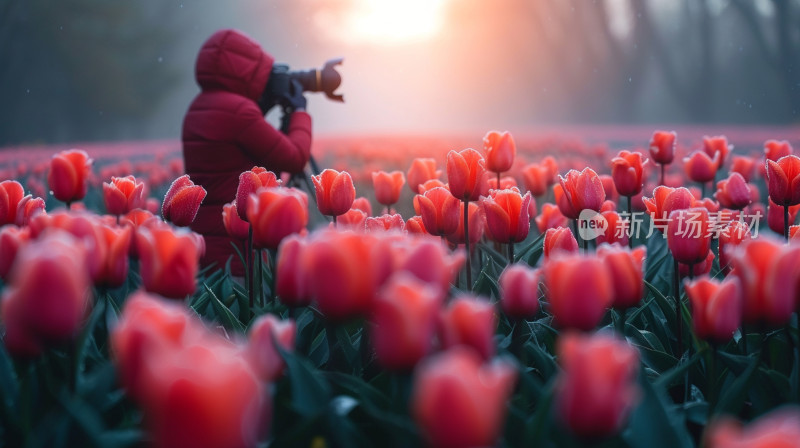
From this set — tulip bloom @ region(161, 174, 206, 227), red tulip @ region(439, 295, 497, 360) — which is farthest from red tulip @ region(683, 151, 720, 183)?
red tulip @ region(439, 295, 497, 360)

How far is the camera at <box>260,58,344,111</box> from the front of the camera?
13.7ft

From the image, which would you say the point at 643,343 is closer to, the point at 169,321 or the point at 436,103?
the point at 169,321

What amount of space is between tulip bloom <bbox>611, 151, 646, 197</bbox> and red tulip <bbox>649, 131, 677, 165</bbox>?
0.74m

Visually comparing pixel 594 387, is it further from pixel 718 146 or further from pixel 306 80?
pixel 306 80

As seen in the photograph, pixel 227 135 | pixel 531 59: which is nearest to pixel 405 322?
pixel 227 135

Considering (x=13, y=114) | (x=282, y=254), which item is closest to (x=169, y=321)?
(x=282, y=254)

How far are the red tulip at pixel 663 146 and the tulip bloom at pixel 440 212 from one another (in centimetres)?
161

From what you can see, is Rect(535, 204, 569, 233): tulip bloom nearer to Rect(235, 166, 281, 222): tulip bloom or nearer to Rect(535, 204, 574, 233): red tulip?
Rect(535, 204, 574, 233): red tulip

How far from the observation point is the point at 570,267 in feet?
3.46

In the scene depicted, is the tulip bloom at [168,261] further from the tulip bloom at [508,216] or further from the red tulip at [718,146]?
the red tulip at [718,146]

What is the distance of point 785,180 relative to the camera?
215 cm

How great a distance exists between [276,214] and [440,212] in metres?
0.83

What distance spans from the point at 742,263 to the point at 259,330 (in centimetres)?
86

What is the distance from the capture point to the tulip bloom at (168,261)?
1250 millimetres
